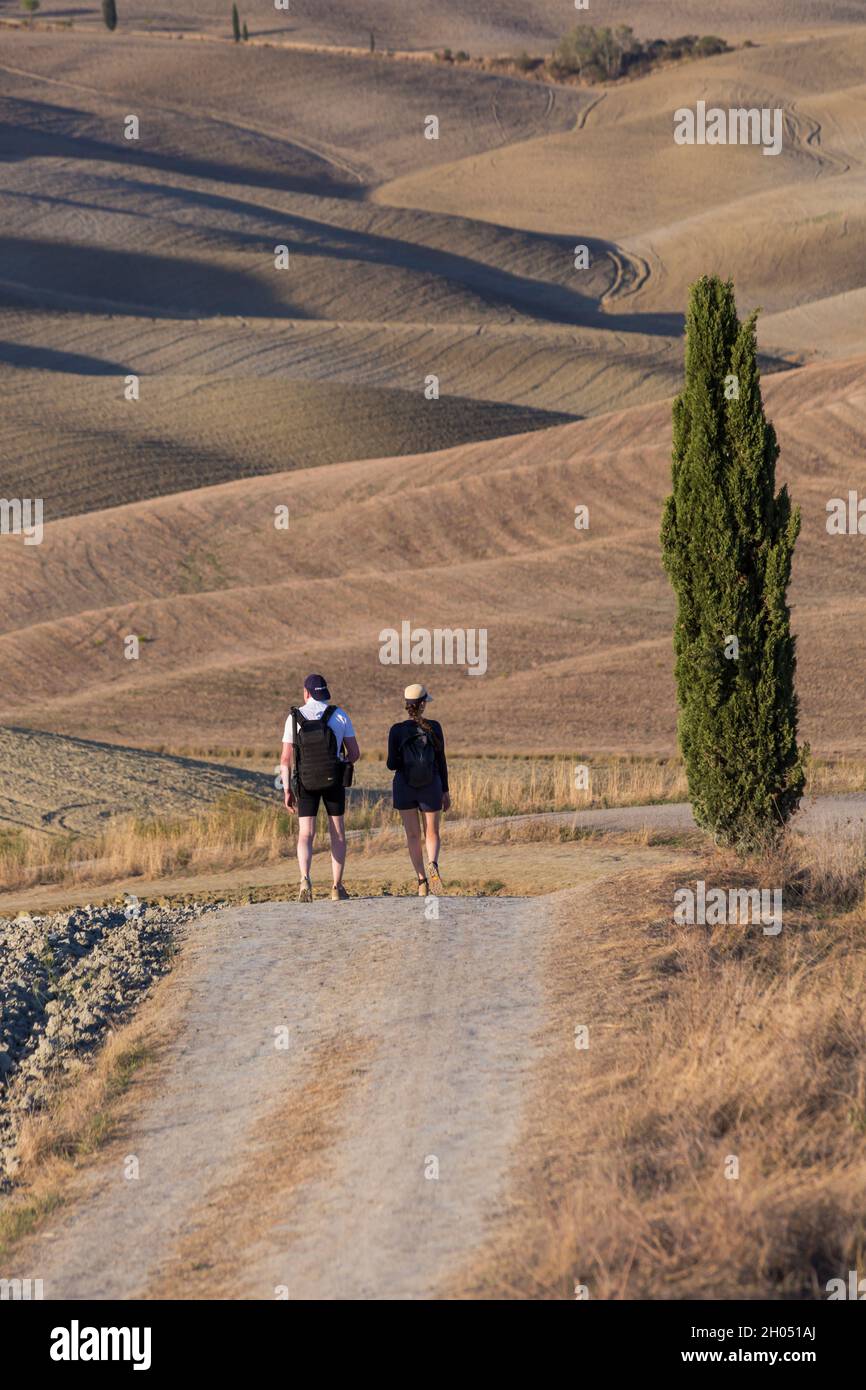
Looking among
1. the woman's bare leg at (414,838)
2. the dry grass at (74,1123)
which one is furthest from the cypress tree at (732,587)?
the dry grass at (74,1123)

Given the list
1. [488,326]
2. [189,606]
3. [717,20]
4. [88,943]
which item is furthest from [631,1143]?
[717,20]

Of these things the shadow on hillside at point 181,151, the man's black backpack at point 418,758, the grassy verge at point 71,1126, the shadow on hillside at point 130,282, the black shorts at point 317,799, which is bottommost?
the grassy verge at point 71,1126

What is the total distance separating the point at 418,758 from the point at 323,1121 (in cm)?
504

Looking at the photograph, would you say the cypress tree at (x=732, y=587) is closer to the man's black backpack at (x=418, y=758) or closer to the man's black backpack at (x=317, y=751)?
the man's black backpack at (x=418, y=758)

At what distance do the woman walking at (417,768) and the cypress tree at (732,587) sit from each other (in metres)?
2.11

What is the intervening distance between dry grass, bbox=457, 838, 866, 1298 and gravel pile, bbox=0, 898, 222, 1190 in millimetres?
2972

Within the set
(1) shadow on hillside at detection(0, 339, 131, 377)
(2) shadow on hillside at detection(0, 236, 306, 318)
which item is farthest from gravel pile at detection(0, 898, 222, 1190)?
(2) shadow on hillside at detection(0, 236, 306, 318)

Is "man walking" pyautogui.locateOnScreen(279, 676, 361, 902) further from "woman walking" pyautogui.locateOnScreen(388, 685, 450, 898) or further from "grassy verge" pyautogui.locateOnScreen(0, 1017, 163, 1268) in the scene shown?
"grassy verge" pyautogui.locateOnScreen(0, 1017, 163, 1268)

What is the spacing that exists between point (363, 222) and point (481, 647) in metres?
86.5

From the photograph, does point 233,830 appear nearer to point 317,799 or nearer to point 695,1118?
point 317,799

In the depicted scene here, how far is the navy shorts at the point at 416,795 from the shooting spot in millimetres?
13711

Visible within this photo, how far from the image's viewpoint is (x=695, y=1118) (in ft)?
26.0

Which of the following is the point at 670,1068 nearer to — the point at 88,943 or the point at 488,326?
the point at 88,943

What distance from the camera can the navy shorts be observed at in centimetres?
1371
